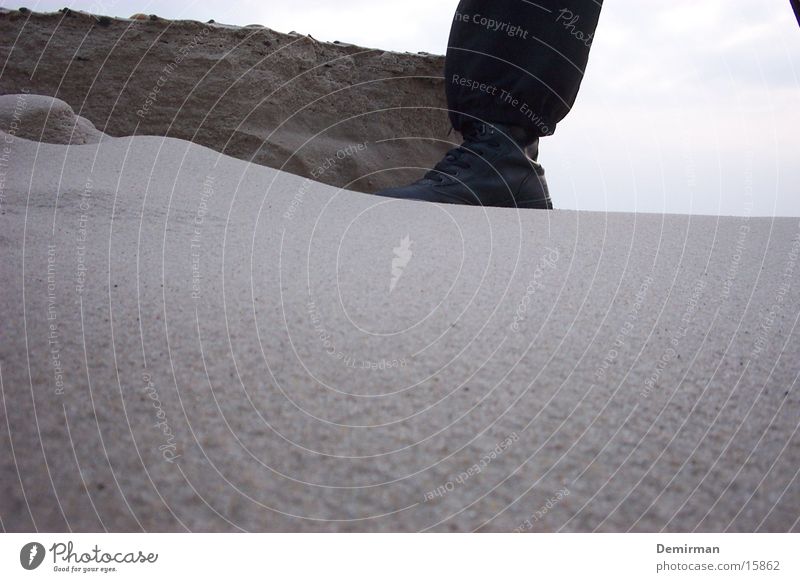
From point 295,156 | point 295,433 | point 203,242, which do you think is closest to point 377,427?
Result: point 295,433

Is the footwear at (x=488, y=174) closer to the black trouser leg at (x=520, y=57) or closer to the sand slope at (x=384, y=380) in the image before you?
the black trouser leg at (x=520, y=57)

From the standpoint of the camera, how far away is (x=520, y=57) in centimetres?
Answer: 113

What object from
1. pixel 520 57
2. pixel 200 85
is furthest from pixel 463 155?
pixel 200 85

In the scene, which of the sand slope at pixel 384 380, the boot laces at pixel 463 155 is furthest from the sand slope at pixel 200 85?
the sand slope at pixel 384 380

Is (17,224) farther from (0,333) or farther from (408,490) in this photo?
(408,490)

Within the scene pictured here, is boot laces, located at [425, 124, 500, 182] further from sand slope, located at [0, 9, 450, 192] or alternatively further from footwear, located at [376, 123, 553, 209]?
sand slope, located at [0, 9, 450, 192]

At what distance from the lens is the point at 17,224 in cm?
72

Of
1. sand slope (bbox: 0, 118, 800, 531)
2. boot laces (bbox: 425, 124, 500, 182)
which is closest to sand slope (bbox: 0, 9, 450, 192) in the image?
boot laces (bbox: 425, 124, 500, 182)

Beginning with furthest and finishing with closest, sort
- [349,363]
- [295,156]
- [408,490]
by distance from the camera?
1. [295,156]
2. [349,363]
3. [408,490]

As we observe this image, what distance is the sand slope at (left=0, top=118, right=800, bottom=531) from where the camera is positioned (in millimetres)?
309

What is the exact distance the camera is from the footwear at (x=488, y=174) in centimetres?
111

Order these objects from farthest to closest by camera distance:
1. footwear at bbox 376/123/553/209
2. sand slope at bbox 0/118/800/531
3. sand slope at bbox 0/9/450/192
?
1. sand slope at bbox 0/9/450/192
2. footwear at bbox 376/123/553/209
3. sand slope at bbox 0/118/800/531

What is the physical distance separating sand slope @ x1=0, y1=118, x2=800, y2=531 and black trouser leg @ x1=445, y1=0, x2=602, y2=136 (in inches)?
17.6

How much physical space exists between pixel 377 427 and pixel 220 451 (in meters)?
0.09
